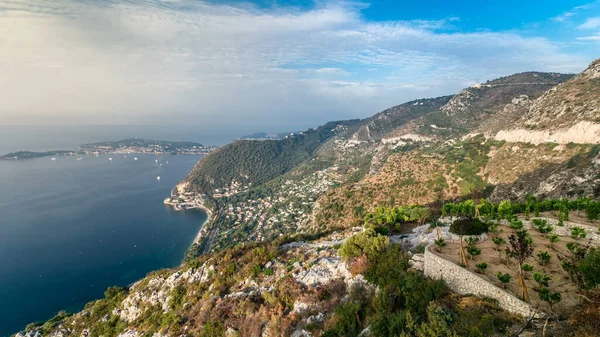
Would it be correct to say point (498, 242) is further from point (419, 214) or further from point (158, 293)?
point (158, 293)

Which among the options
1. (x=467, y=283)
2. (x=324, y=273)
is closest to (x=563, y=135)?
(x=467, y=283)

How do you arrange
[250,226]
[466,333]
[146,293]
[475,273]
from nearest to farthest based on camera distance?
[466,333], [475,273], [146,293], [250,226]

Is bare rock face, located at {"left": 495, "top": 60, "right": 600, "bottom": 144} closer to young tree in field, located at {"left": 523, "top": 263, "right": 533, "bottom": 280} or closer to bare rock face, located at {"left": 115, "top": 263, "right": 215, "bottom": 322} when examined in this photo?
young tree in field, located at {"left": 523, "top": 263, "right": 533, "bottom": 280}

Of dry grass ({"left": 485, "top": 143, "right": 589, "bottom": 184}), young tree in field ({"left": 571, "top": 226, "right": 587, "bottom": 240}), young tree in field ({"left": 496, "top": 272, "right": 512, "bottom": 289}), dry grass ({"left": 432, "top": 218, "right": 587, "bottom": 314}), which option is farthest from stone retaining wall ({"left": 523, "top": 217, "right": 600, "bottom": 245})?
dry grass ({"left": 485, "top": 143, "right": 589, "bottom": 184})

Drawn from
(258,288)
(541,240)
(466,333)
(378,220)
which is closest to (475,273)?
(466,333)

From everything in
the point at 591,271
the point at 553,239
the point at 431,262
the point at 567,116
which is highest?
the point at 567,116

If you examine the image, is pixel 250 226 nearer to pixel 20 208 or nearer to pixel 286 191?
pixel 286 191
